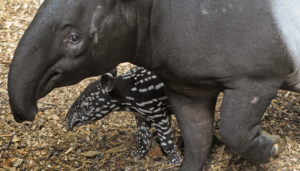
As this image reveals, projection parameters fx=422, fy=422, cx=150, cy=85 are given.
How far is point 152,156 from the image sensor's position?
302cm

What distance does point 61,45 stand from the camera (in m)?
1.65

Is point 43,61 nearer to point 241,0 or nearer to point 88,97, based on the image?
point 241,0

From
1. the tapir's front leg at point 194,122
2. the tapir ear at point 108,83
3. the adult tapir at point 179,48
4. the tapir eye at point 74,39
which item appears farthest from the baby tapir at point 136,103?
the tapir eye at point 74,39

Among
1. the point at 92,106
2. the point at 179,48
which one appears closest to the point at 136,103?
the point at 92,106

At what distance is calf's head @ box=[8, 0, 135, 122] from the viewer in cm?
160

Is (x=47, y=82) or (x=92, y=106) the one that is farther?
(x=92, y=106)

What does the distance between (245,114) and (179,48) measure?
0.42 m

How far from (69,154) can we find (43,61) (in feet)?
4.89

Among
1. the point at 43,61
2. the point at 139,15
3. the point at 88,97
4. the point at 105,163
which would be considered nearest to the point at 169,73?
the point at 139,15

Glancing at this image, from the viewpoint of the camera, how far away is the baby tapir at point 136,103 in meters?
2.63

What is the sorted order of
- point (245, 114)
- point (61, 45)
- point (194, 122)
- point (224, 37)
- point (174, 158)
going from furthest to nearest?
point (174, 158) < point (194, 122) < point (245, 114) < point (224, 37) < point (61, 45)

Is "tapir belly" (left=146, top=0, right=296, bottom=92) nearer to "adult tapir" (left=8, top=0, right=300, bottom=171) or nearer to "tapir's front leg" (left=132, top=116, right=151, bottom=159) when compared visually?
"adult tapir" (left=8, top=0, right=300, bottom=171)

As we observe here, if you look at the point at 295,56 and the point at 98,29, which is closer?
→ the point at 98,29

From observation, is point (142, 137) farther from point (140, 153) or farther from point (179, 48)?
point (179, 48)
